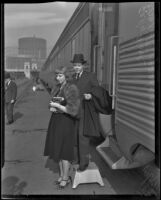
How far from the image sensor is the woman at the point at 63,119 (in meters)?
3.80

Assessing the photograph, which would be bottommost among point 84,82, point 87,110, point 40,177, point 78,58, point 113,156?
point 40,177

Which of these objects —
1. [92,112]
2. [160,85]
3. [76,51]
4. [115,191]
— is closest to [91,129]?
[92,112]

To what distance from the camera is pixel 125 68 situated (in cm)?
392

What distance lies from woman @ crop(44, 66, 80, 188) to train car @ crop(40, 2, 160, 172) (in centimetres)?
56

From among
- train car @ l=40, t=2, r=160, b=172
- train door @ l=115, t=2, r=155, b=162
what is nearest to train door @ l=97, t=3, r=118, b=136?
train car @ l=40, t=2, r=160, b=172

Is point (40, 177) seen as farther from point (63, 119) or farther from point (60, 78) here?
point (60, 78)

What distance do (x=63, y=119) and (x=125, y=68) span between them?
2.99ft

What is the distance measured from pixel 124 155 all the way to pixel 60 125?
2.69ft

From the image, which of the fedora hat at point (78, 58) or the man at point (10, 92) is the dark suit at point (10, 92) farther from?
the fedora hat at point (78, 58)

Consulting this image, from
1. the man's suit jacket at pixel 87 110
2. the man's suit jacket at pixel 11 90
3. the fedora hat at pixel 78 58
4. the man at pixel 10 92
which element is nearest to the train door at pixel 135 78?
the man's suit jacket at pixel 87 110

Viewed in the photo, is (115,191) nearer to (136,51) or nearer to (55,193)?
(55,193)

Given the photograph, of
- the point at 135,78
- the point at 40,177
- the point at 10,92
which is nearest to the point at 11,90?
the point at 10,92

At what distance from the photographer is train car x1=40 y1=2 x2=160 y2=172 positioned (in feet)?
10.4

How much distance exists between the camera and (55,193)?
396 cm
